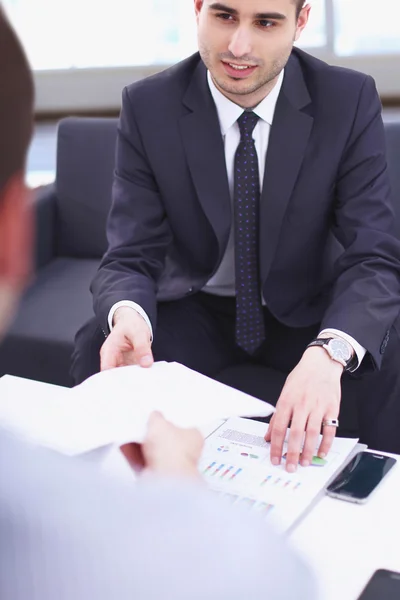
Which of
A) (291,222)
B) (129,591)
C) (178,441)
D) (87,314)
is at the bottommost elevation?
(87,314)

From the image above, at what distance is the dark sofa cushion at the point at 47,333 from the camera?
2.21 metres

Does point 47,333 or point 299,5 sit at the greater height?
point 299,5

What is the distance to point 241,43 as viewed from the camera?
1652 mm

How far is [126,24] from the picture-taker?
157 inches

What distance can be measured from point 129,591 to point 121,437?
0.63 meters

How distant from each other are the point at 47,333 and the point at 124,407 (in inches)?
44.8

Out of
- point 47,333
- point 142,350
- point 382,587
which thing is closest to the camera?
point 382,587

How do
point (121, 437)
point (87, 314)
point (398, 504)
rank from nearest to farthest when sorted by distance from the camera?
point (121, 437)
point (398, 504)
point (87, 314)

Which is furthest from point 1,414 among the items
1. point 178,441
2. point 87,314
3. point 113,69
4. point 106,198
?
point 113,69

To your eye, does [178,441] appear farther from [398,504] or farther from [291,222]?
[291,222]

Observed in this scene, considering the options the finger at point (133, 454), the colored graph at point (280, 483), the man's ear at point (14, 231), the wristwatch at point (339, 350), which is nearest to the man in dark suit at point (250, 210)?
the wristwatch at point (339, 350)

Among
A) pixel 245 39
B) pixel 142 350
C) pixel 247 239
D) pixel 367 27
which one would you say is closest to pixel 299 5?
pixel 245 39

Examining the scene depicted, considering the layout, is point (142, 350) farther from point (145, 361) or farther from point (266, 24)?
point (266, 24)

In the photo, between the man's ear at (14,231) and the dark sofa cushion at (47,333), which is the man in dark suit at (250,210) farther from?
the man's ear at (14,231)
